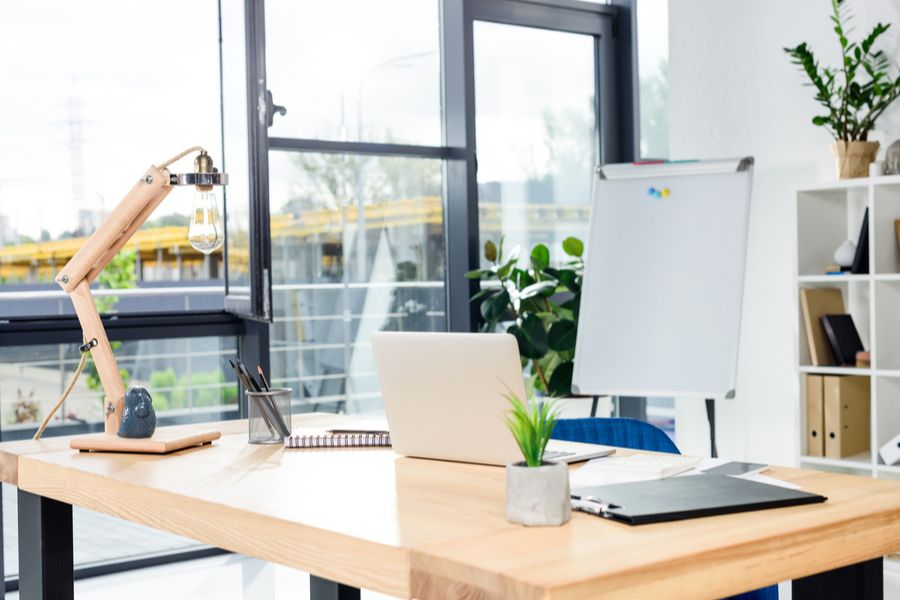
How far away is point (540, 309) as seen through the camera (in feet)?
16.0

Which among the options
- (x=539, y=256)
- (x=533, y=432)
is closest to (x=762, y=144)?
(x=539, y=256)

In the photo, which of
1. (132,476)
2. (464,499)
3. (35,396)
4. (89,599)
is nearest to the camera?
(464,499)

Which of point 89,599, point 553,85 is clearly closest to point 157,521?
point 89,599

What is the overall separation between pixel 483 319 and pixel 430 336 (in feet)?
9.95

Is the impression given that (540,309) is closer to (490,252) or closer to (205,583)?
(490,252)

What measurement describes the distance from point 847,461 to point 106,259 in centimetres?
269

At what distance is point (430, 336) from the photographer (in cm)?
203

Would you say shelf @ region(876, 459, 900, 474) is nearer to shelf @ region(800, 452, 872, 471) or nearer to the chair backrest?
shelf @ region(800, 452, 872, 471)

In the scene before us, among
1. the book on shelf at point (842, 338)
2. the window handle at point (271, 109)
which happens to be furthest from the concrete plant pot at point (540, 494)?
the window handle at point (271, 109)

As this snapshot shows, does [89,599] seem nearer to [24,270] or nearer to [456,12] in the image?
[24,270]

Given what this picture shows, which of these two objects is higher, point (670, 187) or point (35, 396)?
point (670, 187)

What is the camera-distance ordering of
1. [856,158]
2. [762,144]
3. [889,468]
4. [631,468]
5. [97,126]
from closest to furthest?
[631,468]
[889,468]
[856,158]
[97,126]
[762,144]

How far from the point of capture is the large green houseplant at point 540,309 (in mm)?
4723

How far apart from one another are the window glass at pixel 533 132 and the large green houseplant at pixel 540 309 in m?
0.38
